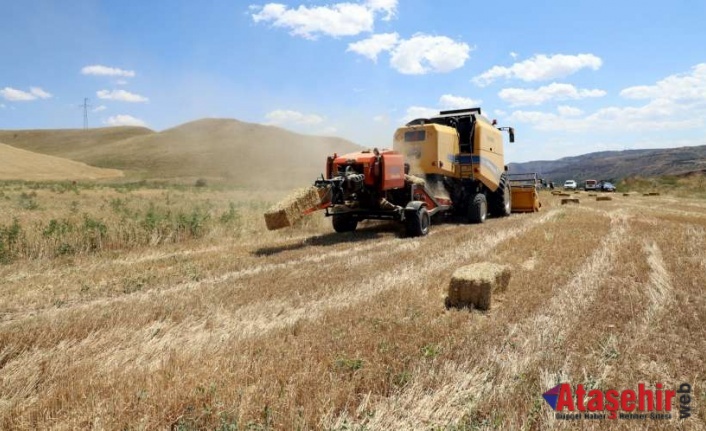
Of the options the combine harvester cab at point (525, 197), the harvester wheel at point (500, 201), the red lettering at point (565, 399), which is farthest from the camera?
the combine harvester cab at point (525, 197)

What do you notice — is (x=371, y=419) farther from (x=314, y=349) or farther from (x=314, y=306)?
(x=314, y=306)

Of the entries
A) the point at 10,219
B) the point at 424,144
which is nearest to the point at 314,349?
the point at 424,144

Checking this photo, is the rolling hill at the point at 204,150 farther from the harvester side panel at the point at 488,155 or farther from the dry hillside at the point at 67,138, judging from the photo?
the harvester side panel at the point at 488,155

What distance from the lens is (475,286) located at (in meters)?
5.62

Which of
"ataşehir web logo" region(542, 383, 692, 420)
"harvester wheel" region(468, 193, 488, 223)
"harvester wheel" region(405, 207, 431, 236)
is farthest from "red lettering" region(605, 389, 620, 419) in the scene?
"harvester wheel" region(468, 193, 488, 223)

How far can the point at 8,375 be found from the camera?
3615mm

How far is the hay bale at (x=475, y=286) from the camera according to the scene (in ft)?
18.4

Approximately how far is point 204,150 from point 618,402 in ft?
323

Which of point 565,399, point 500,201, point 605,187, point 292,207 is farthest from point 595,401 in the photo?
point 605,187

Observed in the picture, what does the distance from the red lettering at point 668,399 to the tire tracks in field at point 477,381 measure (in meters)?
0.96

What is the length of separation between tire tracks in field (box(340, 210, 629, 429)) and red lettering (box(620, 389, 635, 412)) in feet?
2.35

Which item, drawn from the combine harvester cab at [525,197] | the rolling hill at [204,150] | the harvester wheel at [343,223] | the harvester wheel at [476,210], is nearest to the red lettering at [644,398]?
the harvester wheel at [343,223]

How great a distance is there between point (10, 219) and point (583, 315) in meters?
Result: 13.3

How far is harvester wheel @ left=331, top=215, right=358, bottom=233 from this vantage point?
1265 cm
